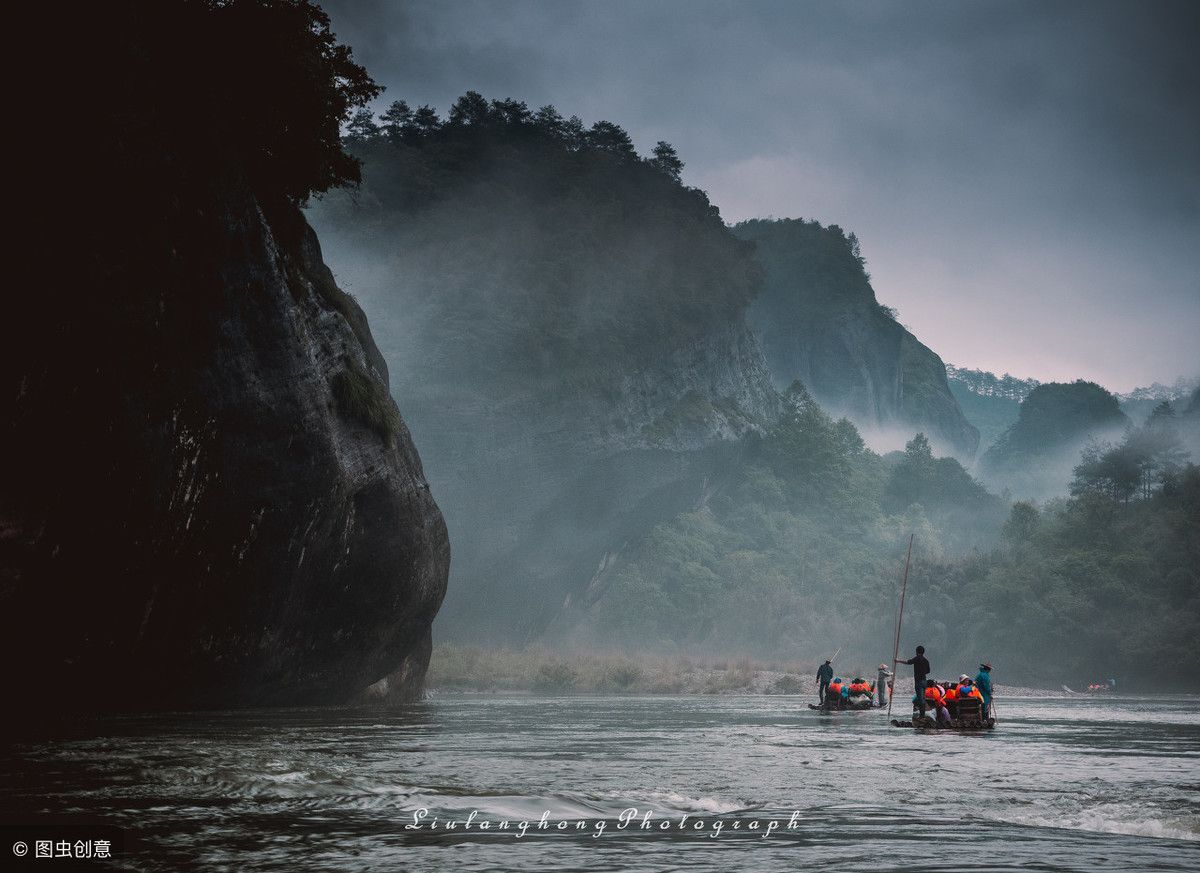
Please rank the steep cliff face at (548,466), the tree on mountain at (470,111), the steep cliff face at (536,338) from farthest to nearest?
1. the tree on mountain at (470,111)
2. the steep cliff face at (536,338)
3. the steep cliff face at (548,466)

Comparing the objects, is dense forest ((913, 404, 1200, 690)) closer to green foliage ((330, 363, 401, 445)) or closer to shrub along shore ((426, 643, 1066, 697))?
shrub along shore ((426, 643, 1066, 697))

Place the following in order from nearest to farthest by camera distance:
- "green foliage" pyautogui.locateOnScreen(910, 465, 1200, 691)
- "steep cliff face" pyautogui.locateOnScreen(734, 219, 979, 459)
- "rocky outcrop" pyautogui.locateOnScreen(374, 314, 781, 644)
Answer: "green foliage" pyautogui.locateOnScreen(910, 465, 1200, 691) < "rocky outcrop" pyautogui.locateOnScreen(374, 314, 781, 644) < "steep cliff face" pyautogui.locateOnScreen(734, 219, 979, 459)

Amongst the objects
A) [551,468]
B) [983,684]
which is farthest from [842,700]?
[551,468]

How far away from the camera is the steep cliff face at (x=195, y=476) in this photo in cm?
1759

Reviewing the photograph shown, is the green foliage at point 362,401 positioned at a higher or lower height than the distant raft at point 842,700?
higher

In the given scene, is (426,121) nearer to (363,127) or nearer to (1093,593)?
(363,127)

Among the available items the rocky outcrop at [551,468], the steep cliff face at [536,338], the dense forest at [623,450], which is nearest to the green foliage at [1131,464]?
the dense forest at [623,450]

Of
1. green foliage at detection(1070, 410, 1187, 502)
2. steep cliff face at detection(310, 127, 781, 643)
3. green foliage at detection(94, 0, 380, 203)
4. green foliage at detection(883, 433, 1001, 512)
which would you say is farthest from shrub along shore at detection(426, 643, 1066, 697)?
green foliage at detection(883, 433, 1001, 512)

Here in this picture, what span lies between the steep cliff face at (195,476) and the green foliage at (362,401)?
0.26ft

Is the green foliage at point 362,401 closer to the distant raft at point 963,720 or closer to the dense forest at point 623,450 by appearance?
the distant raft at point 963,720

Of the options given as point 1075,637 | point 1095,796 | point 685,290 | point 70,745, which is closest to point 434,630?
point 685,290

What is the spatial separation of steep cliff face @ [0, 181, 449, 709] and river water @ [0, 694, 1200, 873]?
255 centimetres

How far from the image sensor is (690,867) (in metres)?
7.23

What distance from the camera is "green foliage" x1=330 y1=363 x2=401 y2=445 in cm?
2791
